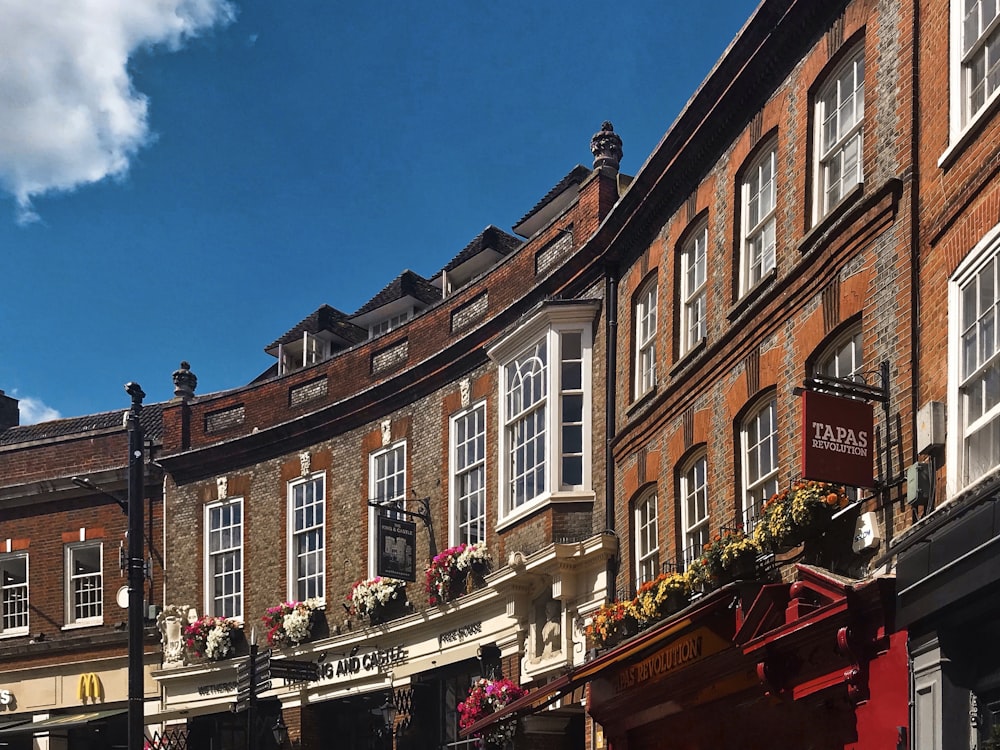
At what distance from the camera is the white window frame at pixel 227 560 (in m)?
28.5

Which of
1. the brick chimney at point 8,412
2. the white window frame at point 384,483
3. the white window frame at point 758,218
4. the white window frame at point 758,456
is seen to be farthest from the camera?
the brick chimney at point 8,412

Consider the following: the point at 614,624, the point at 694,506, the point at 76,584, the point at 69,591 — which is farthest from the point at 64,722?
the point at 694,506

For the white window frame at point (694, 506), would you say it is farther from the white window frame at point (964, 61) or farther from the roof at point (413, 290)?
the roof at point (413, 290)

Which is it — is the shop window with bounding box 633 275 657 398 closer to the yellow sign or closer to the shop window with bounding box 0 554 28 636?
the yellow sign

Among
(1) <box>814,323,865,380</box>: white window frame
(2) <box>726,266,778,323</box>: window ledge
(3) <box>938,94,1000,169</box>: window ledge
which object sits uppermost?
(3) <box>938,94,1000,169</box>: window ledge

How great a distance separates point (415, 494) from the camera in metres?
25.1

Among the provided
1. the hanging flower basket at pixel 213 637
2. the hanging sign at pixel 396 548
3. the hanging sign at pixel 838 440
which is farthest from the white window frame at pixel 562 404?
the hanging sign at pixel 838 440

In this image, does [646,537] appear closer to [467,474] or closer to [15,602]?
[467,474]

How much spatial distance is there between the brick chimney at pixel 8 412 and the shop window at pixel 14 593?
280 inches

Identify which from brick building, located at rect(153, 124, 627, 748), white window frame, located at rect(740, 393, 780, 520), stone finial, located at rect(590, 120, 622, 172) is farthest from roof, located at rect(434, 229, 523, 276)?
white window frame, located at rect(740, 393, 780, 520)

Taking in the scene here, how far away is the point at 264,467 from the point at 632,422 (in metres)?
10.8

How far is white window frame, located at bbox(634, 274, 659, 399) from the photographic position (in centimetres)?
1975

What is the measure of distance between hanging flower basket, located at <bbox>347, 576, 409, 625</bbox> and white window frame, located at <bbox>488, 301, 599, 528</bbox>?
3487 millimetres

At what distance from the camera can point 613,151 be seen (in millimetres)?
22109
